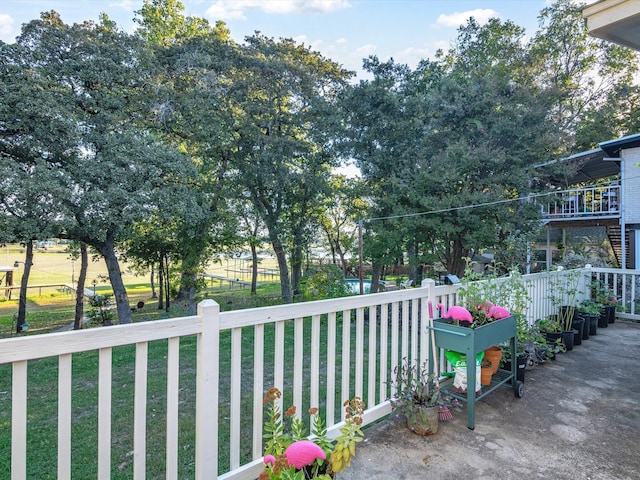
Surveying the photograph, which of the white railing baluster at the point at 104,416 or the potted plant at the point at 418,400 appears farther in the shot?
the potted plant at the point at 418,400

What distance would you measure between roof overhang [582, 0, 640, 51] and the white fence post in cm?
264

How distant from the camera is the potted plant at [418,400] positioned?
2.24 meters

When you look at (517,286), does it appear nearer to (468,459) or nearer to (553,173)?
(468,459)

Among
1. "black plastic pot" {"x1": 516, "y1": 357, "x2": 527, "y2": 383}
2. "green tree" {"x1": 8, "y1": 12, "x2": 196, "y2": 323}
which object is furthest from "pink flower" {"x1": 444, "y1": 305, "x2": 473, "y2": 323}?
"green tree" {"x1": 8, "y1": 12, "x2": 196, "y2": 323}

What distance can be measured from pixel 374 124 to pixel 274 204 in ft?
14.7

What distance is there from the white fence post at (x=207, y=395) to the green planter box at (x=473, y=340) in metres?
1.60

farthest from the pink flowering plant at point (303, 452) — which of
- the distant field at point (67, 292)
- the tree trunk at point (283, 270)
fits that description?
the tree trunk at point (283, 270)

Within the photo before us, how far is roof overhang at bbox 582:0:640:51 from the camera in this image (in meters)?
1.95

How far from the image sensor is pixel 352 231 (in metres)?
15.5

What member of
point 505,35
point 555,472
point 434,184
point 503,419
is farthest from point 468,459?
point 505,35

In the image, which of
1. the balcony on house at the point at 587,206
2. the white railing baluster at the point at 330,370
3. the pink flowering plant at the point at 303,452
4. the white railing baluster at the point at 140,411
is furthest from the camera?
the balcony on house at the point at 587,206

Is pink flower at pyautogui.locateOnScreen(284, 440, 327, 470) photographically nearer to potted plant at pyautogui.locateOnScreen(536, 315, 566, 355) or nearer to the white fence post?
the white fence post

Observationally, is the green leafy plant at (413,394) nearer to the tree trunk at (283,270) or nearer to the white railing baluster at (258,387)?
the white railing baluster at (258,387)

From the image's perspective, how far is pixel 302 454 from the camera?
4.53 ft
